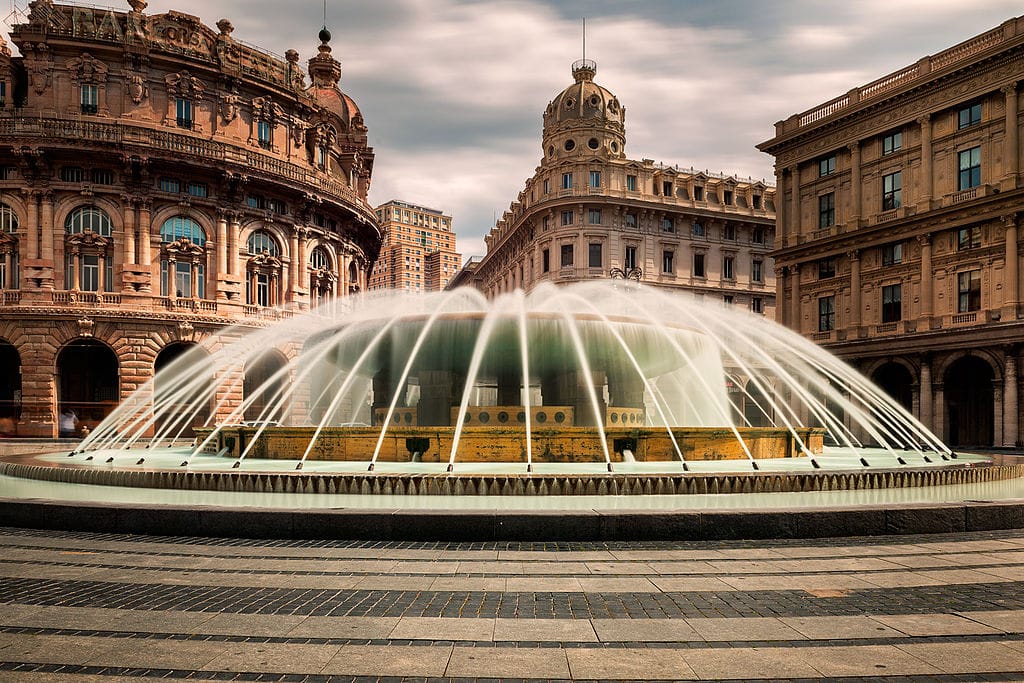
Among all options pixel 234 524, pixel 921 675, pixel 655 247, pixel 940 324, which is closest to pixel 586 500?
pixel 234 524

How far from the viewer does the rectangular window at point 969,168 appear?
36.1 m

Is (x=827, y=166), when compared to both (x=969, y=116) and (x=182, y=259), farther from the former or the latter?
(x=182, y=259)

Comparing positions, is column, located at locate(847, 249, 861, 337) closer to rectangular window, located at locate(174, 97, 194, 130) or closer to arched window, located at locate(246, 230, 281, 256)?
arched window, located at locate(246, 230, 281, 256)

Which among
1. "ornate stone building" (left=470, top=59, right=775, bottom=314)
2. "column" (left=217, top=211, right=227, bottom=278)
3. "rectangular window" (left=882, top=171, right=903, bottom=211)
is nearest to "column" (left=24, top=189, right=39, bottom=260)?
"column" (left=217, top=211, right=227, bottom=278)

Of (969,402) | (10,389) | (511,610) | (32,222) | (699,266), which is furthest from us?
(699,266)

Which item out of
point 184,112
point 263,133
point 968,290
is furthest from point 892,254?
point 184,112

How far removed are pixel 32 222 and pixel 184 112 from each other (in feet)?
33.4

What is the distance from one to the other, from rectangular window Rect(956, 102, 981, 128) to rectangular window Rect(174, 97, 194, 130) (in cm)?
4181

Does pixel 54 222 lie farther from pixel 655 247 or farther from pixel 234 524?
pixel 655 247

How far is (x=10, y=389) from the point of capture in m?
39.6

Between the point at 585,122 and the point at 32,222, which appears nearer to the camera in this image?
the point at 32,222

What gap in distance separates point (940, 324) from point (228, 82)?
4215 centimetres

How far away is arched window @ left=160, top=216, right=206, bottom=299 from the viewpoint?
40.5 metres

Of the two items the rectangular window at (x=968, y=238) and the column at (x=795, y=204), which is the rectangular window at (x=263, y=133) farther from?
the rectangular window at (x=968, y=238)
